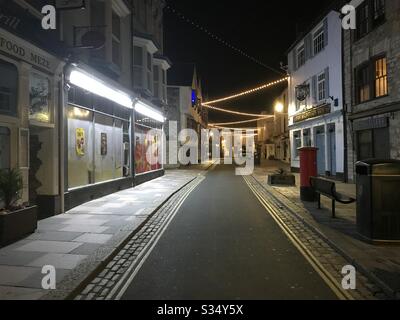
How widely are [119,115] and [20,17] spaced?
8.02m

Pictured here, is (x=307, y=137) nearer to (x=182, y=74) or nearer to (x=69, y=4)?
(x=182, y=74)

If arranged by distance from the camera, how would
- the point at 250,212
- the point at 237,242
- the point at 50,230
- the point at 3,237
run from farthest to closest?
the point at 250,212
the point at 50,230
the point at 237,242
the point at 3,237

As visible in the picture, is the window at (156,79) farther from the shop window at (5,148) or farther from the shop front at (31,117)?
the shop window at (5,148)

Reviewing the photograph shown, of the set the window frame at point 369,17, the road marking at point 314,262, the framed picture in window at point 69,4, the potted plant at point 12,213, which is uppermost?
the window frame at point 369,17

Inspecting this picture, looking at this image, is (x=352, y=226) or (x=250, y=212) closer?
(x=352, y=226)

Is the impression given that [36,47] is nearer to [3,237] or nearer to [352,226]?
[3,237]

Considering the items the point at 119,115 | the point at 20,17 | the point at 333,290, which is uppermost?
the point at 20,17

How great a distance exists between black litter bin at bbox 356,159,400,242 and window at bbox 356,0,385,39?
37.4 ft

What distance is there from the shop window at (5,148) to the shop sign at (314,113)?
17399 mm

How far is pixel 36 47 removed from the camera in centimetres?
888

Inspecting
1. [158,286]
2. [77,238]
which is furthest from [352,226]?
[77,238]

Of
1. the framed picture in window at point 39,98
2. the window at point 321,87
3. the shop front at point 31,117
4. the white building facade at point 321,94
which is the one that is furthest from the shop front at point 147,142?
the window at point 321,87

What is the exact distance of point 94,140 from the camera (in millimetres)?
13086

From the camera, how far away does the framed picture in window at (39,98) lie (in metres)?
9.12
